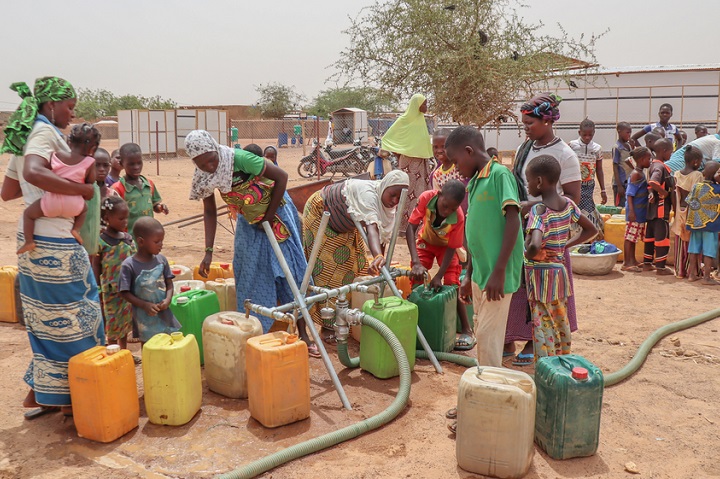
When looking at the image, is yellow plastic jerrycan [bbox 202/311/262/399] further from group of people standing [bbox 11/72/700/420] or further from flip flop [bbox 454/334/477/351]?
flip flop [bbox 454/334/477/351]

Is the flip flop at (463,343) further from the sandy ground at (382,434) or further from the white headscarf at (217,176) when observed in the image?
the white headscarf at (217,176)

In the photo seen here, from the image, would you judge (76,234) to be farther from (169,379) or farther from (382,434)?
(382,434)

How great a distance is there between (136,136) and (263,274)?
80.1 feet

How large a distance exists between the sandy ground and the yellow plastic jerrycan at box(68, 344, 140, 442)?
0.33ft

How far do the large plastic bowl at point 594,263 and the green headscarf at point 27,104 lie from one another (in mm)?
6189

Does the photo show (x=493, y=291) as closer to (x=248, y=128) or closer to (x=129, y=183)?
(x=129, y=183)

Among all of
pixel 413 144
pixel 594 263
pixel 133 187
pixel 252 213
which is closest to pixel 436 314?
pixel 252 213

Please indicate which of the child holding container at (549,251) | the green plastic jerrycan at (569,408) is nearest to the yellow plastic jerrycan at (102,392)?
the green plastic jerrycan at (569,408)

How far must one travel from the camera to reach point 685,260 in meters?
7.53

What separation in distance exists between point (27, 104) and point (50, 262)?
91 centimetres

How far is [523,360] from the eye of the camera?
4.73 metres

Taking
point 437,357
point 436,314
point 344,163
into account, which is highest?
point 344,163

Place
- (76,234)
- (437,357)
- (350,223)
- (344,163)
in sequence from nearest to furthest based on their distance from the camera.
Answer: (76,234), (437,357), (350,223), (344,163)

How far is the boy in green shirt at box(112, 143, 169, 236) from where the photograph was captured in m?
5.46
